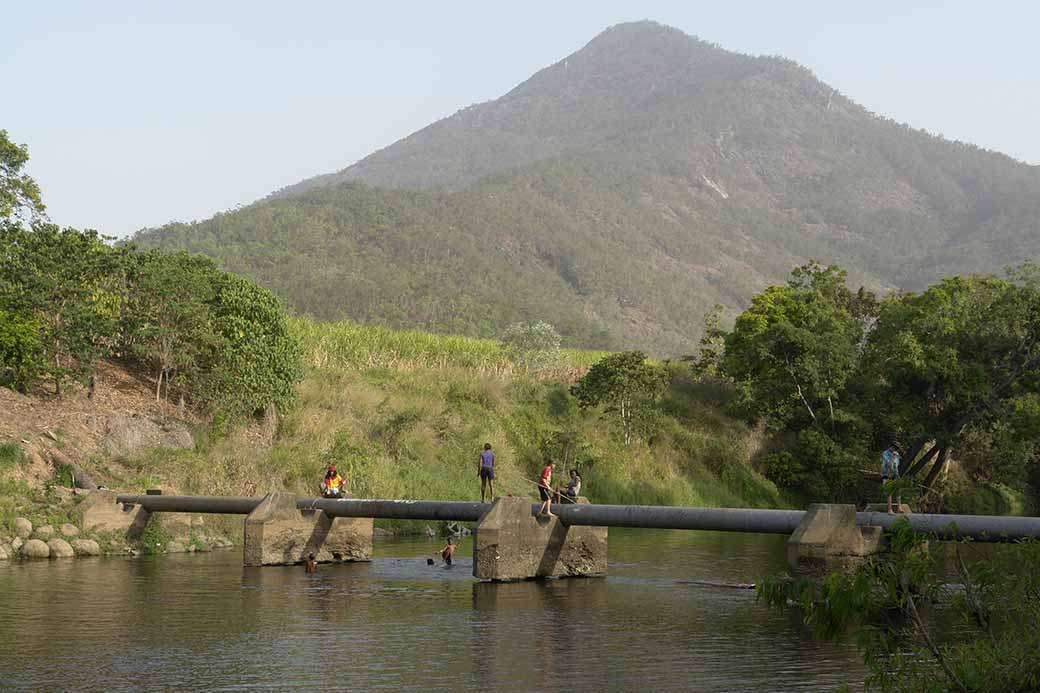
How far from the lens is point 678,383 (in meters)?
68.9

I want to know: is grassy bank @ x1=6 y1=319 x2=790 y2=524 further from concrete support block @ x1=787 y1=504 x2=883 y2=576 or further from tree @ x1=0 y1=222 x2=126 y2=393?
concrete support block @ x1=787 y1=504 x2=883 y2=576

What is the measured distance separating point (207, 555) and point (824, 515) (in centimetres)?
1886

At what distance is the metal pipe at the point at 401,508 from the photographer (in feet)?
99.2

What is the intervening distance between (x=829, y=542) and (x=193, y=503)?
1777cm

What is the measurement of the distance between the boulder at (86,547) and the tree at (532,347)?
33611 millimetres

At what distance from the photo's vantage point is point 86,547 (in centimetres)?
3419

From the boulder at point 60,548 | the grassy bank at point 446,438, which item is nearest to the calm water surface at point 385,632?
the boulder at point 60,548

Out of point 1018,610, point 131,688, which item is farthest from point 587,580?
point 1018,610

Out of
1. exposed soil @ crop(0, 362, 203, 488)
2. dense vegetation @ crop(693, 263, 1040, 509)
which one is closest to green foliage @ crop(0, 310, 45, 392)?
exposed soil @ crop(0, 362, 203, 488)

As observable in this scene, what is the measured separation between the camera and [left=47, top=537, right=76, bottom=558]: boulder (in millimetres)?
33156

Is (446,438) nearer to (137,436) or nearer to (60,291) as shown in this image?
(137,436)

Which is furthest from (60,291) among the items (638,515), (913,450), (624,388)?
(913,450)

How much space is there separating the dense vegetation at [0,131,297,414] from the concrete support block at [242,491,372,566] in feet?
40.0

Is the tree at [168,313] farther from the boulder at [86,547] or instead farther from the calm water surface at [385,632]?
the calm water surface at [385,632]
